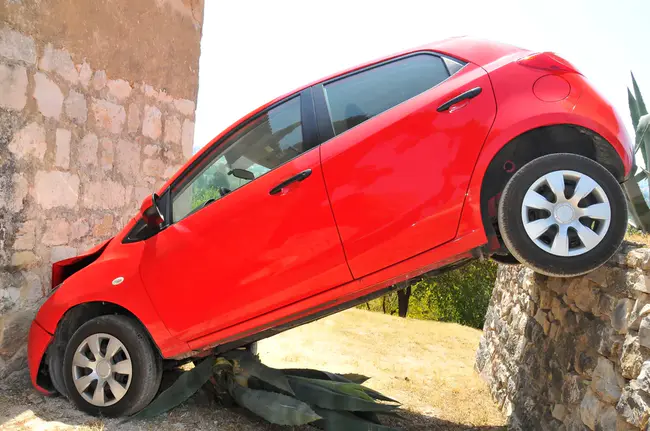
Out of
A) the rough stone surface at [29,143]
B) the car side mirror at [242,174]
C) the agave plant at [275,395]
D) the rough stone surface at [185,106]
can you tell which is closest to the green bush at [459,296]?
the rough stone surface at [185,106]

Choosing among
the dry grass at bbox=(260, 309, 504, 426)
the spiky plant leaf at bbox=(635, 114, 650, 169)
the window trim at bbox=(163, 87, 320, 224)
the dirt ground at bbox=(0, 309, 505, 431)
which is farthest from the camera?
the spiky plant leaf at bbox=(635, 114, 650, 169)

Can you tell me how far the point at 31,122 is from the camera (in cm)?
477

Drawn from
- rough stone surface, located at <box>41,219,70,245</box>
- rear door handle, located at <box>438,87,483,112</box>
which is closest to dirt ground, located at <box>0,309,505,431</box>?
rough stone surface, located at <box>41,219,70,245</box>

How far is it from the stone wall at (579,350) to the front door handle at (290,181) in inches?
69.0

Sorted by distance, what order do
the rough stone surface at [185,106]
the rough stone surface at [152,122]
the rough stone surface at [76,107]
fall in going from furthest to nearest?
the rough stone surface at [185,106], the rough stone surface at [152,122], the rough stone surface at [76,107]

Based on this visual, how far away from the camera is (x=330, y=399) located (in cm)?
401

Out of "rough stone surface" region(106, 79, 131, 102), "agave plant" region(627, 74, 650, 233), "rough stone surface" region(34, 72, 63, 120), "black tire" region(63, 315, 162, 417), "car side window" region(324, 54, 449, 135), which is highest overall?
"rough stone surface" region(34, 72, 63, 120)

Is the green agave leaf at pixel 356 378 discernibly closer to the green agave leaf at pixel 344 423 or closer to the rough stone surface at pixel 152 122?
the green agave leaf at pixel 344 423

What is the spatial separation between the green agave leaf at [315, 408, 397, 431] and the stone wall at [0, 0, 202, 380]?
103 inches

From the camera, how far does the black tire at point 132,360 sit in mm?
3896

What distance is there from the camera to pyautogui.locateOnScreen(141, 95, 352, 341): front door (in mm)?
3363

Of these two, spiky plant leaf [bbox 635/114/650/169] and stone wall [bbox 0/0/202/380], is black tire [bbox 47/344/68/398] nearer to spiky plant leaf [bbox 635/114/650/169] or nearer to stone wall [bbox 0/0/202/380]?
stone wall [bbox 0/0/202/380]

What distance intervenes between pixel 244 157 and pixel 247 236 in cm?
52

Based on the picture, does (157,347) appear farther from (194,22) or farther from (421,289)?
(421,289)
